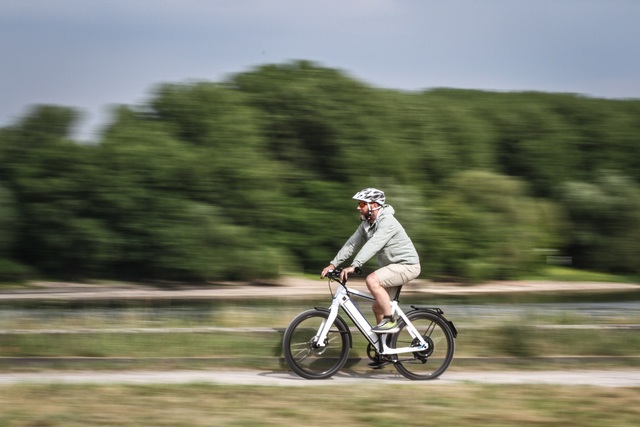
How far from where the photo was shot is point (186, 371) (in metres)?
10.0

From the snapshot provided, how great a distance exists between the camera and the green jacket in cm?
963

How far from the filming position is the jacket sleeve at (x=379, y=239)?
31.2 feet

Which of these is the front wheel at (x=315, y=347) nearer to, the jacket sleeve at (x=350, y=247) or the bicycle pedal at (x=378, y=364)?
the bicycle pedal at (x=378, y=364)

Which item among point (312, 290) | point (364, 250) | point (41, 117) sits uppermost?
point (41, 117)

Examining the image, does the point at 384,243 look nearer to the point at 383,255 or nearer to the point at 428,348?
the point at 383,255

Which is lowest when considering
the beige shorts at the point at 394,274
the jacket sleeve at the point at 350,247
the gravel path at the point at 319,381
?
the gravel path at the point at 319,381

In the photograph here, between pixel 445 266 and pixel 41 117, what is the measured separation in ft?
68.0

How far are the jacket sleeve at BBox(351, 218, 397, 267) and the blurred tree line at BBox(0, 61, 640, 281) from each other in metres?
32.1

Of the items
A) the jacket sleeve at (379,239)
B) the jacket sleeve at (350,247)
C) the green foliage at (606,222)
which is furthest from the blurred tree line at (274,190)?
the jacket sleeve at (379,239)

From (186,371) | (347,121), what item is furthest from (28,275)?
(186,371)

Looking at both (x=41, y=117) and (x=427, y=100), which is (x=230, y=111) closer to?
(x=41, y=117)

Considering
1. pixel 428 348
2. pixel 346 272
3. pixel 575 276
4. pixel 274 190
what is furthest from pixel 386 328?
pixel 575 276

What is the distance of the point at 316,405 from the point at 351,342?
2219 millimetres

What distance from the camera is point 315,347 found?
32.2ft
